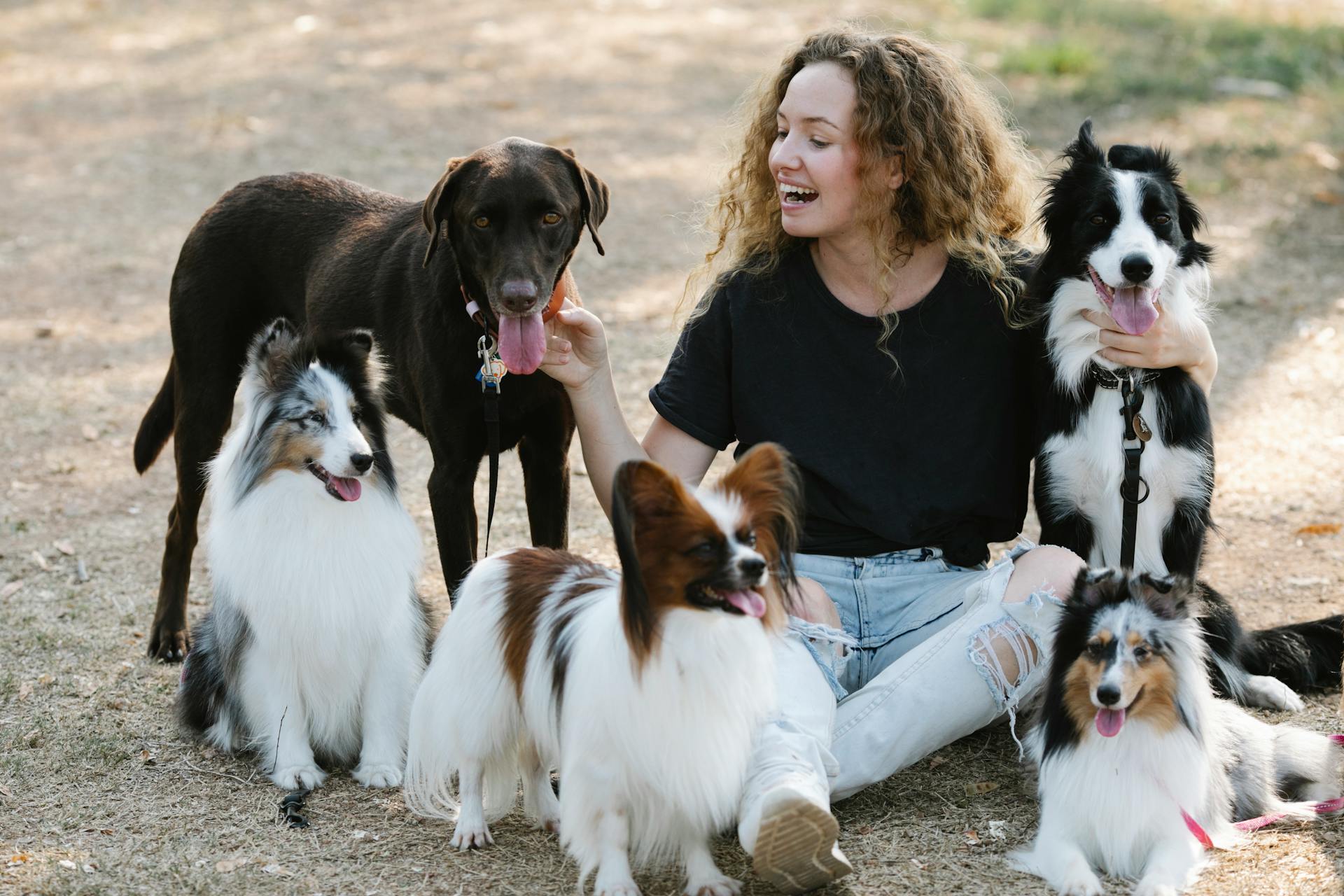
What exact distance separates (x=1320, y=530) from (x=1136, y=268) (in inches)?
93.1

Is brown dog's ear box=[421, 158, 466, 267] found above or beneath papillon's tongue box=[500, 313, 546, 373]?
above

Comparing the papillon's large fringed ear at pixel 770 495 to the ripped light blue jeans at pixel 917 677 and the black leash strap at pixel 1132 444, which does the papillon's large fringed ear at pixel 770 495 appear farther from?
the black leash strap at pixel 1132 444

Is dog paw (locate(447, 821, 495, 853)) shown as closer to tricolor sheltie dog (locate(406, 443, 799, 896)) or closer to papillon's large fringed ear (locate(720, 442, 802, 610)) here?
tricolor sheltie dog (locate(406, 443, 799, 896))

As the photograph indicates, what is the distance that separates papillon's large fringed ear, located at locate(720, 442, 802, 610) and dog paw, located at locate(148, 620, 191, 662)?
2.41m

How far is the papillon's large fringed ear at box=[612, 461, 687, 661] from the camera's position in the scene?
247 cm

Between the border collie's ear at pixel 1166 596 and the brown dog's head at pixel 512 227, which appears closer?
the border collie's ear at pixel 1166 596

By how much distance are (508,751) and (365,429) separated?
3.19 feet

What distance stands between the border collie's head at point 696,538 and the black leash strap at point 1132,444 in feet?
4.01

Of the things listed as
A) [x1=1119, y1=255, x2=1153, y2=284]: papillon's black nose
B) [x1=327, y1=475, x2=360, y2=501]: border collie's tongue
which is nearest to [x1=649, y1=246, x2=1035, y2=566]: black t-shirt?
[x1=1119, y1=255, x2=1153, y2=284]: papillon's black nose

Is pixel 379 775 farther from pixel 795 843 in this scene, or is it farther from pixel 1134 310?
pixel 1134 310

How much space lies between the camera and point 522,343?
3.54m

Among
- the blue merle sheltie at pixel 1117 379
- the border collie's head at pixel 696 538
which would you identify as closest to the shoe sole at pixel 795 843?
the border collie's head at pixel 696 538

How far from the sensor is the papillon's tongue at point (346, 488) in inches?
136

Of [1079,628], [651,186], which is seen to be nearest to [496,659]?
[1079,628]
